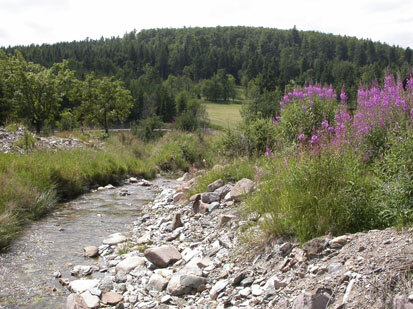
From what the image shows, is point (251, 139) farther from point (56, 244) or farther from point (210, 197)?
point (56, 244)

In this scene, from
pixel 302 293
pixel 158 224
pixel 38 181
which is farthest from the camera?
pixel 38 181

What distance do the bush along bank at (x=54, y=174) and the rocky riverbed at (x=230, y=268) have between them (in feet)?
6.45

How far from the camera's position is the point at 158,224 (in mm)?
7711

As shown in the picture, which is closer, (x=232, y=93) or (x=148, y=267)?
(x=148, y=267)

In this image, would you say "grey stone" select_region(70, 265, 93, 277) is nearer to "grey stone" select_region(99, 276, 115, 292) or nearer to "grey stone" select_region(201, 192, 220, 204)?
"grey stone" select_region(99, 276, 115, 292)

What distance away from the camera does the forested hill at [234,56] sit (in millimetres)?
108188

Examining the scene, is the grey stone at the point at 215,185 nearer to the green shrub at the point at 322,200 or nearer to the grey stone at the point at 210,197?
the grey stone at the point at 210,197

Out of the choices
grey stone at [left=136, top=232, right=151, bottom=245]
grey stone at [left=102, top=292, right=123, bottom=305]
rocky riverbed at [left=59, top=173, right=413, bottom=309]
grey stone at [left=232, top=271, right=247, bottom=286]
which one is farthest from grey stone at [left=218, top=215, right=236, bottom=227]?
grey stone at [left=102, top=292, right=123, bottom=305]

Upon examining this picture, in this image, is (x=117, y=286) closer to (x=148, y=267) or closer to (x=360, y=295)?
(x=148, y=267)

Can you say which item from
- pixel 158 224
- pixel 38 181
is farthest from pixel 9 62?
pixel 158 224

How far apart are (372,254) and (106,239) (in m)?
5.27

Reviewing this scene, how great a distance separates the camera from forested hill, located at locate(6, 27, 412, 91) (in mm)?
108188

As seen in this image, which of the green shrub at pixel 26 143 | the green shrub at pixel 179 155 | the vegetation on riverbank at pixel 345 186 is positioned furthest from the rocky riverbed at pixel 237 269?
the green shrub at pixel 179 155

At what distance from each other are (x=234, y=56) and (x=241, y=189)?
146146 mm
